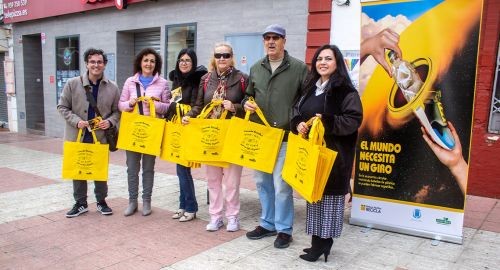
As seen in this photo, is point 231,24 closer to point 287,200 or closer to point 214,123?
point 214,123

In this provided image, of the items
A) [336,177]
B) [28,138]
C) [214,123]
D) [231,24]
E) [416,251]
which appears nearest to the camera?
[336,177]

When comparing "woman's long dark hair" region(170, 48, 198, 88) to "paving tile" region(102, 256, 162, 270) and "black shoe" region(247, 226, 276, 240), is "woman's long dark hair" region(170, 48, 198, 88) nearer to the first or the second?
"black shoe" region(247, 226, 276, 240)

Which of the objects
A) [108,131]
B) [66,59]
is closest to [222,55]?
[108,131]

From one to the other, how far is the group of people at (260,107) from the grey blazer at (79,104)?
0.04ft

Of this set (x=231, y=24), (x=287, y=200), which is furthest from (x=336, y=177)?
(x=231, y=24)

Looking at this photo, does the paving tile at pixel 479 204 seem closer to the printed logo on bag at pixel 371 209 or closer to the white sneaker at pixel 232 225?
the printed logo on bag at pixel 371 209

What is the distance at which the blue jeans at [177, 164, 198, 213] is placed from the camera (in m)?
4.57

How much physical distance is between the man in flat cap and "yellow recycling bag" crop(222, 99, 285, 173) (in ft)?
0.25

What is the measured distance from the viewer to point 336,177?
11.1 feet

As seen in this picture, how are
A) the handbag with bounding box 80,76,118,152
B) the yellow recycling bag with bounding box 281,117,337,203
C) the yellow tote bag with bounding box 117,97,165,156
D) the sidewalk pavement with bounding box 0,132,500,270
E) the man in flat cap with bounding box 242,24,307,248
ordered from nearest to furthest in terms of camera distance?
the yellow recycling bag with bounding box 281,117,337,203 → the sidewalk pavement with bounding box 0,132,500,270 → the man in flat cap with bounding box 242,24,307,248 → the yellow tote bag with bounding box 117,97,165,156 → the handbag with bounding box 80,76,118,152

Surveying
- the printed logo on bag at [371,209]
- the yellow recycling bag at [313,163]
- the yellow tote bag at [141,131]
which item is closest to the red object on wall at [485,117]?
the printed logo on bag at [371,209]

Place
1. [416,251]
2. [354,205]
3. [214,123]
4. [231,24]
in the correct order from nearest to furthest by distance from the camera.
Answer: [416,251] → [214,123] → [354,205] → [231,24]

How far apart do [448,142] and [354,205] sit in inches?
45.5

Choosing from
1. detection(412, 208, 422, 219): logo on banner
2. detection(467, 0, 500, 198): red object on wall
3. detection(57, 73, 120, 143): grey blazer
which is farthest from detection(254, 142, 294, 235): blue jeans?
detection(467, 0, 500, 198): red object on wall
